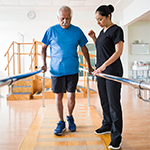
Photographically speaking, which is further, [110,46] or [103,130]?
[103,130]

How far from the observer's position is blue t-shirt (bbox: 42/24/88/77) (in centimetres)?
187

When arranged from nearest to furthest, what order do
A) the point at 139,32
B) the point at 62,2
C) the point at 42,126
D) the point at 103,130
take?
1. the point at 103,130
2. the point at 42,126
3. the point at 62,2
4. the point at 139,32

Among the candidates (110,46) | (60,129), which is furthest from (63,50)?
(60,129)

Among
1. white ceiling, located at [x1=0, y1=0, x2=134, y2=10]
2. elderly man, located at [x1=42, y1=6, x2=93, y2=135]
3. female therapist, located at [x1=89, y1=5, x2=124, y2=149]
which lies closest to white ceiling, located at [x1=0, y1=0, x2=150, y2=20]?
white ceiling, located at [x1=0, y1=0, x2=134, y2=10]

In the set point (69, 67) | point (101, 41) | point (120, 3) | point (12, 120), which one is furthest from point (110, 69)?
point (120, 3)

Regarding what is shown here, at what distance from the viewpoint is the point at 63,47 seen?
1.87 meters

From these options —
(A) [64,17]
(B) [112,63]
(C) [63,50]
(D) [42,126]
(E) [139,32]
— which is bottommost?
(D) [42,126]

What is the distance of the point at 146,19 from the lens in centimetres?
843

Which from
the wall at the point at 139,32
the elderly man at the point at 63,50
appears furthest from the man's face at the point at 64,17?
the wall at the point at 139,32

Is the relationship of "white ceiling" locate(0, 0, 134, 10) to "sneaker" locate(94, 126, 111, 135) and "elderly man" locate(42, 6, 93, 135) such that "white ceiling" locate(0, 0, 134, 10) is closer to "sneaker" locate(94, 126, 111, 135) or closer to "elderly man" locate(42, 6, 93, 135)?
"elderly man" locate(42, 6, 93, 135)

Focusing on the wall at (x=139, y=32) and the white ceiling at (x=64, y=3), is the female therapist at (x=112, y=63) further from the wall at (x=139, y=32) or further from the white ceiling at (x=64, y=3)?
the wall at (x=139, y=32)

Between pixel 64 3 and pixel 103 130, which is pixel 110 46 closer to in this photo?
pixel 103 130

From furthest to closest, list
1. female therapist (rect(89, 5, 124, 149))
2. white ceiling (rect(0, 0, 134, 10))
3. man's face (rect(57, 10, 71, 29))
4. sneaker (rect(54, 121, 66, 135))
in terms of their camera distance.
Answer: white ceiling (rect(0, 0, 134, 10))
sneaker (rect(54, 121, 66, 135))
man's face (rect(57, 10, 71, 29))
female therapist (rect(89, 5, 124, 149))

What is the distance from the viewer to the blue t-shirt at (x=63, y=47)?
1.87 metres
